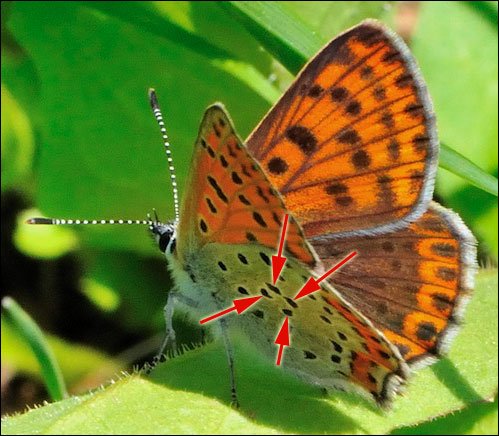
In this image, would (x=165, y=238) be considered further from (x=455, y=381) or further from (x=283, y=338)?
(x=455, y=381)

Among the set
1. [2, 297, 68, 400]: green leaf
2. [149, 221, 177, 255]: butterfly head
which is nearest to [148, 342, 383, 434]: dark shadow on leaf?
[149, 221, 177, 255]: butterfly head

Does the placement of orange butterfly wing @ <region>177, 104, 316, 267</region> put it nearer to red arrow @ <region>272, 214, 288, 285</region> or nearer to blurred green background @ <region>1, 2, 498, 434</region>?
red arrow @ <region>272, 214, 288, 285</region>

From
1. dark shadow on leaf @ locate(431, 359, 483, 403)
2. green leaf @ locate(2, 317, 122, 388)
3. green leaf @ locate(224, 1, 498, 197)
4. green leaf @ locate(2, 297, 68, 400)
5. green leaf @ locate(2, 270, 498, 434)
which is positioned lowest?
green leaf @ locate(2, 317, 122, 388)

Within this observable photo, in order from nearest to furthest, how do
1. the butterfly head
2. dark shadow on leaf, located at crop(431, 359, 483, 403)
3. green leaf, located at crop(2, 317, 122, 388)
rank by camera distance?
the butterfly head < dark shadow on leaf, located at crop(431, 359, 483, 403) < green leaf, located at crop(2, 317, 122, 388)

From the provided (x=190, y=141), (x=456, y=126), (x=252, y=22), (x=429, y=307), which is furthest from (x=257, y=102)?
(x=429, y=307)

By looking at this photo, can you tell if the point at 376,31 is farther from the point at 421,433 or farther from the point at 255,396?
the point at 421,433

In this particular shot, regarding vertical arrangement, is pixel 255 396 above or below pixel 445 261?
below

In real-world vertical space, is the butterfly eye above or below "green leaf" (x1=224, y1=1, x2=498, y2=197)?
below

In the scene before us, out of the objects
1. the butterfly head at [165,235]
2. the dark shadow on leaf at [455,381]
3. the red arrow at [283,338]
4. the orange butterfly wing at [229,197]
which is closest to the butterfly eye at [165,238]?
the butterfly head at [165,235]
